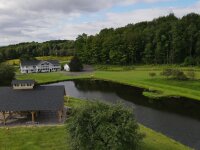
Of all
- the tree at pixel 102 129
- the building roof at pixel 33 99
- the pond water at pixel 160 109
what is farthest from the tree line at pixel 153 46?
the tree at pixel 102 129

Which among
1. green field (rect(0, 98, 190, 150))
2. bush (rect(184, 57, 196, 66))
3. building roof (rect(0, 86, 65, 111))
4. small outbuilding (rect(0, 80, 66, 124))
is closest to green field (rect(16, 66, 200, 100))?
bush (rect(184, 57, 196, 66))

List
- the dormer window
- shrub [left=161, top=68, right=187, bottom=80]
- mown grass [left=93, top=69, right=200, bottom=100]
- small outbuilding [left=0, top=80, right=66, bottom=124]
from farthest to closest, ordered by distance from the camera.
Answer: shrub [left=161, top=68, right=187, bottom=80], mown grass [left=93, top=69, right=200, bottom=100], the dormer window, small outbuilding [left=0, top=80, right=66, bottom=124]

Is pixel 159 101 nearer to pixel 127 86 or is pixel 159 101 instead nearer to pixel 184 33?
pixel 127 86

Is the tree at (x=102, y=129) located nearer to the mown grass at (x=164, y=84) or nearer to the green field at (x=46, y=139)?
the green field at (x=46, y=139)

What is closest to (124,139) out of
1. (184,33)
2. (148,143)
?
(148,143)

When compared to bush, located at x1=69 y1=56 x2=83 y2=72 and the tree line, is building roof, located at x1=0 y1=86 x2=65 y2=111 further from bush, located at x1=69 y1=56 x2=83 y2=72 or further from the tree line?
the tree line

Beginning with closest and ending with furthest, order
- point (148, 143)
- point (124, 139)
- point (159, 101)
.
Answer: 1. point (124, 139)
2. point (148, 143)
3. point (159, 101)
